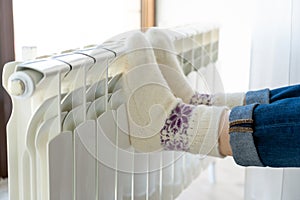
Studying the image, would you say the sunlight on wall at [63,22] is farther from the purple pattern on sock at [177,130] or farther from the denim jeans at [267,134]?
the denim jeans at [267,134]

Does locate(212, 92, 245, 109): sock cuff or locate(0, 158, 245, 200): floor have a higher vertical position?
locate(212, 92, 245, 109): sock cuff

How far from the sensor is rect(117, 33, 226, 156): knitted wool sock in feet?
2.67

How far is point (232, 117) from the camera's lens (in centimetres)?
78

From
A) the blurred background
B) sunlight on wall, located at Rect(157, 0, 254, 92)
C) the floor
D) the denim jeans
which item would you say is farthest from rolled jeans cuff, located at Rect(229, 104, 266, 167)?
sunlight on wall, located at Rect(157, 0, 254, 92)

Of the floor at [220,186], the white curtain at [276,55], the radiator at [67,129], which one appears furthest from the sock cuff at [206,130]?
→ the floor at [220,186]

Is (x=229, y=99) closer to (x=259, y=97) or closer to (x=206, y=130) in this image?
(x=259, y=97)

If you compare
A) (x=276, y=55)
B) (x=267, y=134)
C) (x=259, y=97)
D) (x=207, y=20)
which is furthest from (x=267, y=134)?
(x=207, y=20)

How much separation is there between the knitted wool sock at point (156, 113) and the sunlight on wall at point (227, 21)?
3.20 ft

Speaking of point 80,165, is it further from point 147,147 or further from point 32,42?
point 32,42

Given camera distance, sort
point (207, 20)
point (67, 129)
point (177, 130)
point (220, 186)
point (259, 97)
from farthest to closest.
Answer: point (207, 20)
point (220, 186)
point (259, 97)
point (177, 130)
point (67, 129)

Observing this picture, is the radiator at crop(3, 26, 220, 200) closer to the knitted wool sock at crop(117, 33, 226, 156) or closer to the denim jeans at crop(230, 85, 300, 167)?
the knitted wool sock at crop(117, 33, 226, 156)

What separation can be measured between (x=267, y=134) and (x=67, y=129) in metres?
0.31

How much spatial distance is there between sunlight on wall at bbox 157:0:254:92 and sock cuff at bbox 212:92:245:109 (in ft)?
2.57

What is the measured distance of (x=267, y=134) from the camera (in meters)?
0.73
